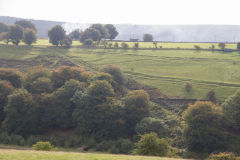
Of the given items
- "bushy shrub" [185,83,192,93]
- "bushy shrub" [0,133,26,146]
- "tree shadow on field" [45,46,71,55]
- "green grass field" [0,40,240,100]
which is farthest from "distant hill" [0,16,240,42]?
"bushy shrub" [0,133,26,146]

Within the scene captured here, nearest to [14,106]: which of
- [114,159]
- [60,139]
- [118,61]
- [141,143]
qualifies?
[60,139]

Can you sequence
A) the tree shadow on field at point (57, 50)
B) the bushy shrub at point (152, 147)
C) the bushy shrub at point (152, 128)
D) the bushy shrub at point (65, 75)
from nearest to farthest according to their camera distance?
the bushy shrub at point (152, 147), the bushy shrub at point (152, 128), the bushy shrub at point (65, 75), the tree shadow on field at point (57, 50)

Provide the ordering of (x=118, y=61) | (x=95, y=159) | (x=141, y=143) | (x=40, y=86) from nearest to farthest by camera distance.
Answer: (x=95, y=159) < (x=141, y=143) < (x=40, y=86) < (x=118, y=61)

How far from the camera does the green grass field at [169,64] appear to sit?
5453 centimetres

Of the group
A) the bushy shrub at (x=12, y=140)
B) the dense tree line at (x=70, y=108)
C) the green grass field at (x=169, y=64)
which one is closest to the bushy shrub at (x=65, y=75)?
the dense tree line at (x=70, y=108)

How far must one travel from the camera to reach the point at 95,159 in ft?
60.7

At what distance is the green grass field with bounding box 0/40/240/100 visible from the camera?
54.5 metres

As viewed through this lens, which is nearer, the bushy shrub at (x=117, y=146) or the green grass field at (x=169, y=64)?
the bushy shrub at (x=117, y=146)

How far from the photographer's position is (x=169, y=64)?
69250 millimetres

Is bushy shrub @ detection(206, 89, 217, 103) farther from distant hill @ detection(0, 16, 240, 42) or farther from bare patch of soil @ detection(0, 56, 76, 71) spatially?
distant hill @ detection(0, 16, 240, 42)

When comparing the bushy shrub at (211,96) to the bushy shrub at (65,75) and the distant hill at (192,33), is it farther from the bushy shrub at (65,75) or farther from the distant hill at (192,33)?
the distant hill at (192,33)

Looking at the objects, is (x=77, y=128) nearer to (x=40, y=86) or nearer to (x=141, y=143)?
(x=40, y=86)

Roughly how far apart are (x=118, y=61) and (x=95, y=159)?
5674 centimetres

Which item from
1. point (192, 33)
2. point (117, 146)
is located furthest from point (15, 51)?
point (192, 33)
